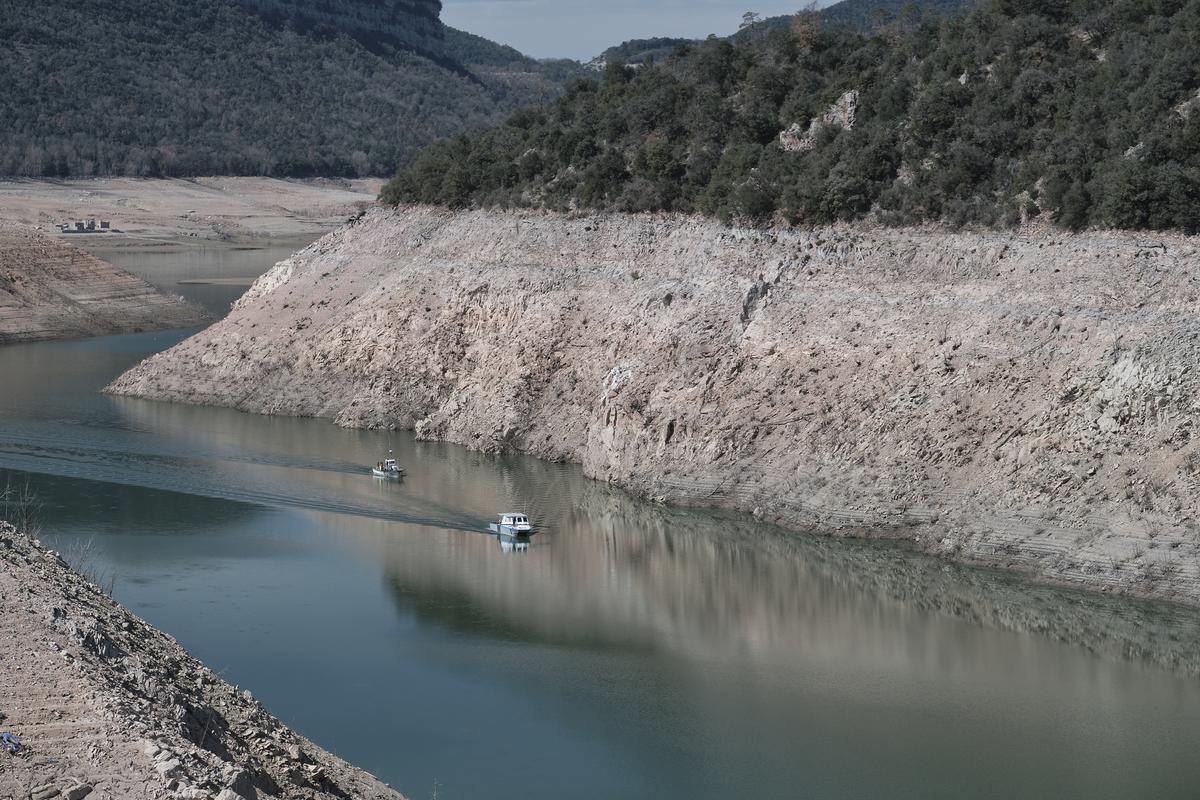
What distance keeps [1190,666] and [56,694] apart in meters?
20.7

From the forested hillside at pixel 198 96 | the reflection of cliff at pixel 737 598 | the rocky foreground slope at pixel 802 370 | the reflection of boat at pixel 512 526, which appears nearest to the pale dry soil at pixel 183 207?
the forested hillside at pixel 198 96

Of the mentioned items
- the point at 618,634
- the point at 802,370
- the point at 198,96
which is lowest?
the point at 618,634

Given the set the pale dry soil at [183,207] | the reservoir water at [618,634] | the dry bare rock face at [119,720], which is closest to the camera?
the dry bare rock face at [119,720]

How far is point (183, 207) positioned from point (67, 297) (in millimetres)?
55450

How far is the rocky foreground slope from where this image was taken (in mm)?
34438

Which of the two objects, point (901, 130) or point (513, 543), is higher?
point (901, 130)

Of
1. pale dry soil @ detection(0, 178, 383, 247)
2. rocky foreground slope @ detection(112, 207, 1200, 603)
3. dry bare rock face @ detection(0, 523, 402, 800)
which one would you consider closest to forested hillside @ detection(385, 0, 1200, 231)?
rocky foreground slope @ detection(112, 207, 1200, 603)

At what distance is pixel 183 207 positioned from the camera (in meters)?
132

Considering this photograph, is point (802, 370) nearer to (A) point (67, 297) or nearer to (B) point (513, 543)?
(B) point (513, 543)

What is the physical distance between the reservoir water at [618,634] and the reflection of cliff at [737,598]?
0.08 metres

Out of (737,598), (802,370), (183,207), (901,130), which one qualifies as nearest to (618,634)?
(737,598)

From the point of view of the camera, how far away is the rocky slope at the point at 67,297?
74.5m

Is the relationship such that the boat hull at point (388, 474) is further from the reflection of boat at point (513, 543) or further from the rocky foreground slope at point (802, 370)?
the reflection of boat at point (513, 543)

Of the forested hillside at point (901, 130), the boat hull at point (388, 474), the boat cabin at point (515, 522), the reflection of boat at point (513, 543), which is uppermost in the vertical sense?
the forested hillside at point (901, 130)
